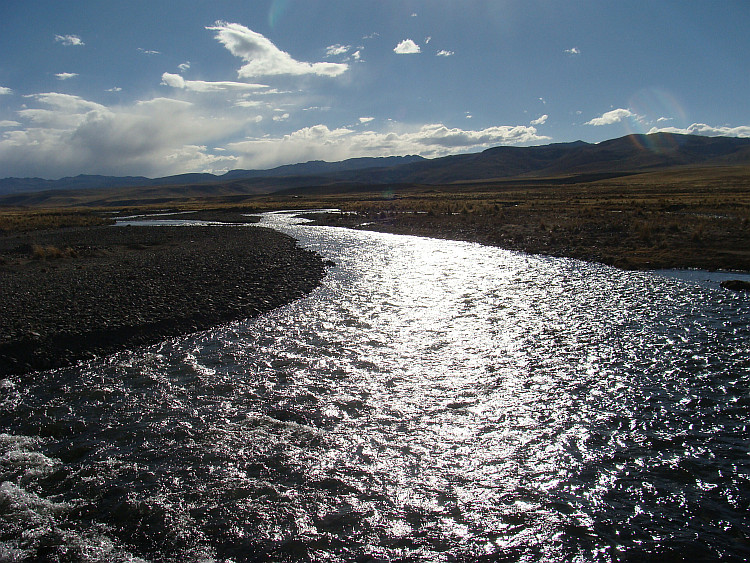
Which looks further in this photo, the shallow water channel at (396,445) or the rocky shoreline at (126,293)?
the rocky shoreline at (126,293)

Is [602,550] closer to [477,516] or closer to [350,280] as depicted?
[477,516]

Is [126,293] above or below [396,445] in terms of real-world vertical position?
above

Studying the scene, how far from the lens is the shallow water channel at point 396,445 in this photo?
7.00 metres

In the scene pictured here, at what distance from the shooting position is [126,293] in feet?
66.9

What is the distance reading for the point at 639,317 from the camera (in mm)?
17312

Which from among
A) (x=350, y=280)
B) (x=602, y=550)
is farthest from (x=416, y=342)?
(x=350, y=280)

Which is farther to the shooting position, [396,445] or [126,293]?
[126,293]

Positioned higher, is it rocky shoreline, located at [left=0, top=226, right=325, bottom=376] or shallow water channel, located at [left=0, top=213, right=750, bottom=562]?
rocky shoreline, located at [left=0, top=226, right=325, bottom=376]

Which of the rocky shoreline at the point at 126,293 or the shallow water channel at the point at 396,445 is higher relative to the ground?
the rocky shoreline at the point at 126,293

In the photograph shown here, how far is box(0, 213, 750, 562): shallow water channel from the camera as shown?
7.00m

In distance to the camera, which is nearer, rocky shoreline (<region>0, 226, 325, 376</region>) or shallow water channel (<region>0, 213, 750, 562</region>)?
shallow water channel (<region>0, 213, 750, 562</region>)

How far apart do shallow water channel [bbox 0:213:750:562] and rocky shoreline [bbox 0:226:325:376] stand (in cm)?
117

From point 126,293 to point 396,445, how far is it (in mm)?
16238

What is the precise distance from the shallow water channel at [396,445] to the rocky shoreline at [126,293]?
117cm
